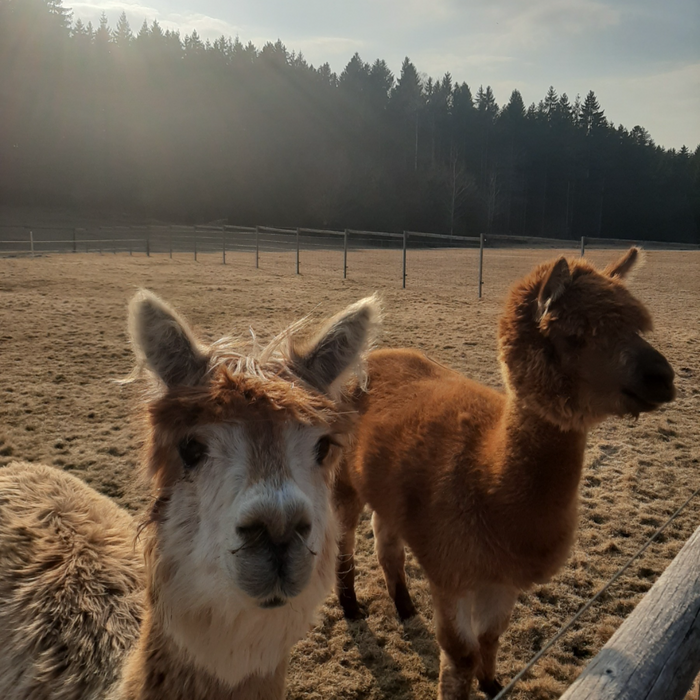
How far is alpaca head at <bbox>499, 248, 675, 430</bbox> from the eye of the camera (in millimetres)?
2431

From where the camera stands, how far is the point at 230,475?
62.4 inches

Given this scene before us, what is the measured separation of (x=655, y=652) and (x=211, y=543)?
53.7 inches

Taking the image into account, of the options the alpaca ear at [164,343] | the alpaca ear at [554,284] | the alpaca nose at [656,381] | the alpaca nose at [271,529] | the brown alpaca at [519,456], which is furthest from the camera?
the alpaca ear at [554,284]

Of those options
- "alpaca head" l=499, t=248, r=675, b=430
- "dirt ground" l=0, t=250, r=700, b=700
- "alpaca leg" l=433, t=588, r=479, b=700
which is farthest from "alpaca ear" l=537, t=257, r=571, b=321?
"dirt ground" l=0, t=250, r=700, b=700

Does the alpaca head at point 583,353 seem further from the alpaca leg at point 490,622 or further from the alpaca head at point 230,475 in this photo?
the alpaca head at point 230,475

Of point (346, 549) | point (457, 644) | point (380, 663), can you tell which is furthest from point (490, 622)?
point (346, 549)

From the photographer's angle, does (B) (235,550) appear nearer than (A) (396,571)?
Yes

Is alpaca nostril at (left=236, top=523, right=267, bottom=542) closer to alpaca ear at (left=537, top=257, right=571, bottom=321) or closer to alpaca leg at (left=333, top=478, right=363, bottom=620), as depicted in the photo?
alpaca ear at (left=537, top=257, right=571, bottom=321)

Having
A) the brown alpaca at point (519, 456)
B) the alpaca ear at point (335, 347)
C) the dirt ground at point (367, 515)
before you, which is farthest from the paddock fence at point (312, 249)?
the alpaca ear at point (335, 347)

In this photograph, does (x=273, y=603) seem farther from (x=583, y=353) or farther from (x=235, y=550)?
(x=583, y=353)

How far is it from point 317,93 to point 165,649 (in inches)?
2826

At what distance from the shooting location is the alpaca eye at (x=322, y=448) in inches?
72.2

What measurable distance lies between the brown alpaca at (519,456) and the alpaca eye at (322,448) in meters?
1.11

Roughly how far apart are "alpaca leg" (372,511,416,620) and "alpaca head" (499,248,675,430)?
1390mm
